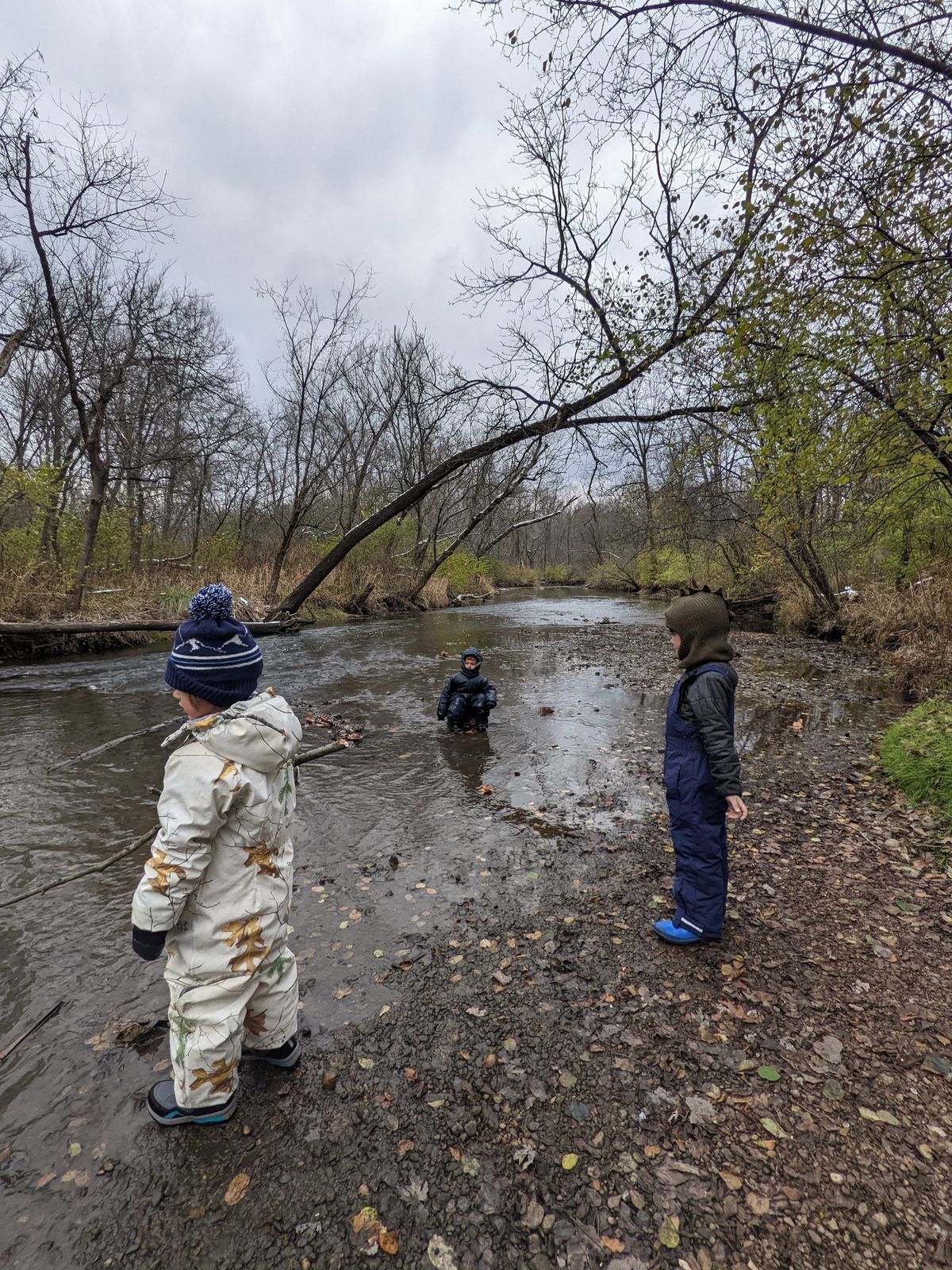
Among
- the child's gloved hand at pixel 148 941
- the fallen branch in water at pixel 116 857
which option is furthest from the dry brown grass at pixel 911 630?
the child's gloved hand at pixel 148 941

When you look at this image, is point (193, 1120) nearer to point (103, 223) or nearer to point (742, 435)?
point (742, 435)

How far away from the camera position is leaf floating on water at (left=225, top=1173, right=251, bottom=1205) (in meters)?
1.95

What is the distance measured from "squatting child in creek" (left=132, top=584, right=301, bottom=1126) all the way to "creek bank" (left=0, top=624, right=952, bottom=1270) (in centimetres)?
36

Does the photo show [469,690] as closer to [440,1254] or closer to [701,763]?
[701,763]

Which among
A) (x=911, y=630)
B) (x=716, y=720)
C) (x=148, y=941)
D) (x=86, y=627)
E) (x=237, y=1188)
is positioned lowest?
(x=237, y=1188)

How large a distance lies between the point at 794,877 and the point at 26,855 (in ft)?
20.6

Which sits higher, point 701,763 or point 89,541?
point 89,541

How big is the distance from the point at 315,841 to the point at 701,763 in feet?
11.3

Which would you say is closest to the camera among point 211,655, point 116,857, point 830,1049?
point 211,655

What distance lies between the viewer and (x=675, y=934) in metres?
3.38

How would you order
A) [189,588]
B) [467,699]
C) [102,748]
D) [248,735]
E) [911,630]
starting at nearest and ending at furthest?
[248,735]
[102,748]
[467,699]
[911,630]
[189,588]

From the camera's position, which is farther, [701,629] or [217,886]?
[701,629]

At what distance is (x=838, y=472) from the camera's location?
27.1ft

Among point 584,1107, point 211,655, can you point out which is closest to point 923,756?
point 584,1107
